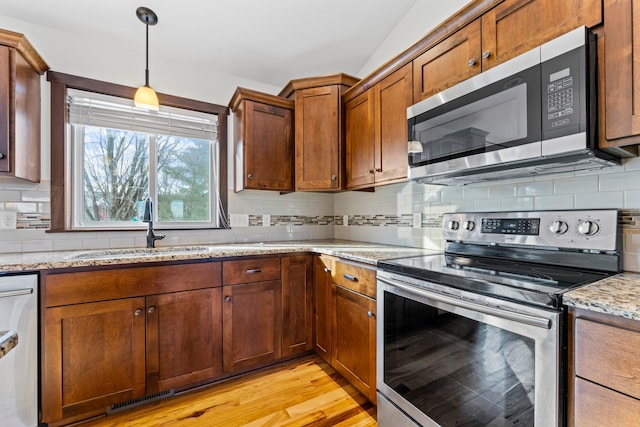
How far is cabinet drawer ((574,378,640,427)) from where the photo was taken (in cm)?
72

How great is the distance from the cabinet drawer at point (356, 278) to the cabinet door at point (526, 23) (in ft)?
3.87

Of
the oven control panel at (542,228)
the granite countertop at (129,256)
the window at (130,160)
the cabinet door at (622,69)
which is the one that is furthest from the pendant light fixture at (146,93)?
the cabinet door at (622,69)

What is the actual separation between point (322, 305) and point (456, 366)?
1.08 m

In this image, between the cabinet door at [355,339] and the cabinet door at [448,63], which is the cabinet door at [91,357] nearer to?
the cabinet door at [355,339]

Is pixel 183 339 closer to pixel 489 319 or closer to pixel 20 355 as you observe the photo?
pixel 20 355

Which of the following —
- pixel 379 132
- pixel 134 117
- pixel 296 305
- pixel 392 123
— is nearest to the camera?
pixel 392 123

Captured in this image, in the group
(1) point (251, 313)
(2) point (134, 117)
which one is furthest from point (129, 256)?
(2) point (134, 117)

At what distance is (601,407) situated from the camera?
770mm

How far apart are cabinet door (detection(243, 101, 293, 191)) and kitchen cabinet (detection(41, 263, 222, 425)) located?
854mm

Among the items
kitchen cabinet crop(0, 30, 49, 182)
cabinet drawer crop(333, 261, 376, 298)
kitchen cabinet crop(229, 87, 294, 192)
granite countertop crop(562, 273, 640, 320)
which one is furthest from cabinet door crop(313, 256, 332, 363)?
kitchen cabinet crop(0, 30, 49, 182)

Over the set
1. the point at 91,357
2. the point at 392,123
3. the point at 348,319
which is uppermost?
the point at 392,123

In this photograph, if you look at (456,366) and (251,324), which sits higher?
(456,366)

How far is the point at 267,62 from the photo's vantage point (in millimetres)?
2523

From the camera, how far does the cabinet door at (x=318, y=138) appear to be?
2.33m
